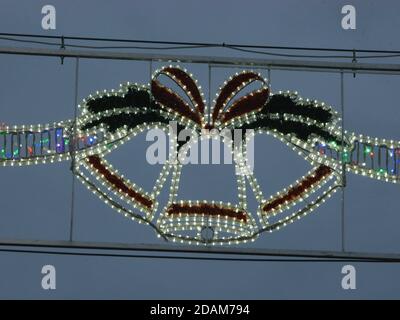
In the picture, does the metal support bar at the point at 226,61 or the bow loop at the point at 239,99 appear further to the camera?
the bow loop at the point at 239,99

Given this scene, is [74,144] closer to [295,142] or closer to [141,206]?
[141,206]

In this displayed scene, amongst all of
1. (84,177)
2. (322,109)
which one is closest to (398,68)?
(322,109)

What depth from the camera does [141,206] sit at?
22.0 meters

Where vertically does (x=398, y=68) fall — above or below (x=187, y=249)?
above

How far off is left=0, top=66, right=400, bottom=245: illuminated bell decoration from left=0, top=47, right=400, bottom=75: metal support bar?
58 cm

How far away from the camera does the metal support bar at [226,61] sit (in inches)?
835

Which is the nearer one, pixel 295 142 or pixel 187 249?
pixel 187 249

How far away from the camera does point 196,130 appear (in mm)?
22156

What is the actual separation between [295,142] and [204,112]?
4.42 ft

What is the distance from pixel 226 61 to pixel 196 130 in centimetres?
120

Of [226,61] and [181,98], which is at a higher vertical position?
[226,61]

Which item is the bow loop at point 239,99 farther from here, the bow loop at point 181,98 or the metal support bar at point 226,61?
the metal support bar at point 226,61

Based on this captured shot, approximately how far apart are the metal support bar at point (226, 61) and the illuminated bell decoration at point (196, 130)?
0.58 meters

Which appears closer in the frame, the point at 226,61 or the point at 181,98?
the point at 226,61
